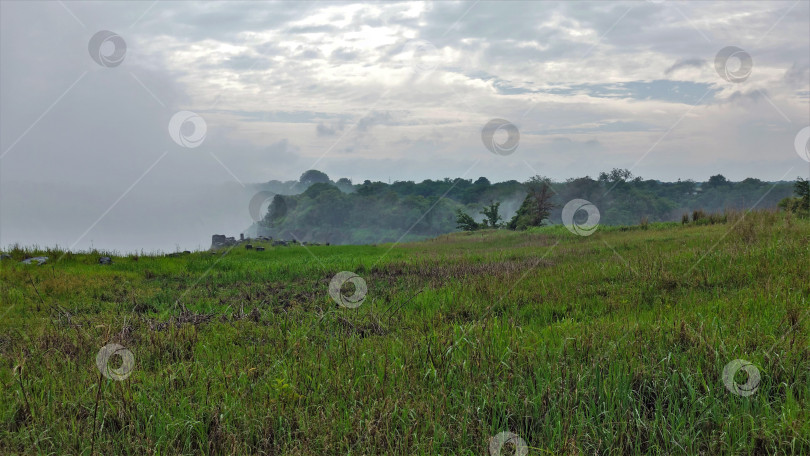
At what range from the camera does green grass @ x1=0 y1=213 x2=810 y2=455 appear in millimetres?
3514

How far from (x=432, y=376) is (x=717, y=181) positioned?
376ft

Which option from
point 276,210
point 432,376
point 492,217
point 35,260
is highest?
point 276,210

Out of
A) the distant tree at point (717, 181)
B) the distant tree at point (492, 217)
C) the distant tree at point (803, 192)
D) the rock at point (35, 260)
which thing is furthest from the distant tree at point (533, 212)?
the distant tree at point (717, 181)

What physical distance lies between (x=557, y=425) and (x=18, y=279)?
12290 mm

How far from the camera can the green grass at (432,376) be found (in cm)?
351

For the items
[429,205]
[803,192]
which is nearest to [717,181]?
[429,205]

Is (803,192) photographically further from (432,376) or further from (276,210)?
(276,210)

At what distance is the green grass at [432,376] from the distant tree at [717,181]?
10669 cm

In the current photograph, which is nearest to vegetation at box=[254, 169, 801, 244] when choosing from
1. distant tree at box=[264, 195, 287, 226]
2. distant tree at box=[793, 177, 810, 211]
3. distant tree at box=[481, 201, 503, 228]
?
distant tree at box=[264, 195, 287, 226]

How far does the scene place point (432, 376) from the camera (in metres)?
4.44

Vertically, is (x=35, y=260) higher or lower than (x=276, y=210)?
lower

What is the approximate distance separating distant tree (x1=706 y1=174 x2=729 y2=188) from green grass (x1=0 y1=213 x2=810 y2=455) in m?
107

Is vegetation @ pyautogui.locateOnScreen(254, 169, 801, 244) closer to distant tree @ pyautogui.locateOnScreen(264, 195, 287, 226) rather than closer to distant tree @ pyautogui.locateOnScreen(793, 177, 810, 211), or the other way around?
distant tree @ pyautogui.locateOnScreen(264, 195, 287, 226)

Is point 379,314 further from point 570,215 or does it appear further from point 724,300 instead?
point 570,215
